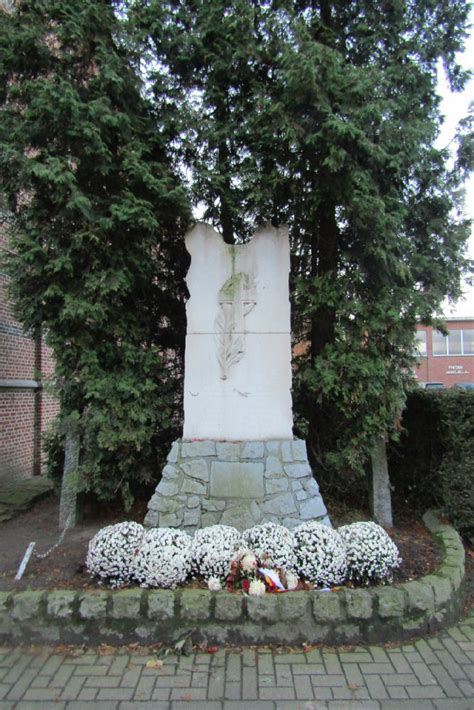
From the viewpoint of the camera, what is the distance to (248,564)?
3555mm

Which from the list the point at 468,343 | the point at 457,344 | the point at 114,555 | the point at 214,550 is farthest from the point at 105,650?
the point at 468,343

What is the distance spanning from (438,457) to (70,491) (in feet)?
13.0

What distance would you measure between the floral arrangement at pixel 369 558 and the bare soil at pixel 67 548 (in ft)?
0.65

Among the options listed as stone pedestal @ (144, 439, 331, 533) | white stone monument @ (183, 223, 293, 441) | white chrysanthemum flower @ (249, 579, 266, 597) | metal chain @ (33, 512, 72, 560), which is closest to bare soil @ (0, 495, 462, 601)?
metal chain @ (33, 512, 72, 560)

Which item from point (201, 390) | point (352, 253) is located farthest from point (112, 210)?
point (352, 253)

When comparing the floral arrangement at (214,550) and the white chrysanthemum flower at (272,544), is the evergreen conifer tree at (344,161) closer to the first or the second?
the white chrysanthemum flower at (272,544)

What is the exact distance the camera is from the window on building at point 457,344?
1371 inches

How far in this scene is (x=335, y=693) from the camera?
2.82 m

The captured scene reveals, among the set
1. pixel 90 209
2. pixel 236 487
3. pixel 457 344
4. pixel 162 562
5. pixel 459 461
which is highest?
pixel 457 344

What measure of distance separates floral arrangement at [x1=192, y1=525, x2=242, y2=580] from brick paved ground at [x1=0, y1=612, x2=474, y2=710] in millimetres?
547

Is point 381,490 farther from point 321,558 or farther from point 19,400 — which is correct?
point 19,400

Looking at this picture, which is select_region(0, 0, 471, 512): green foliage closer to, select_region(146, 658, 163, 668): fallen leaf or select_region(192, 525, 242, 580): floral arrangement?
select_region(192, 525, 242, 580): floral arrangement

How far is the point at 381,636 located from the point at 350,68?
4535 mm

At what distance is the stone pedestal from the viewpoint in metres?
4.36
